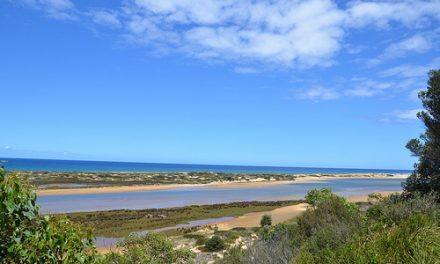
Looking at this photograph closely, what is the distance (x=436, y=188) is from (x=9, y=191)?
681 inches

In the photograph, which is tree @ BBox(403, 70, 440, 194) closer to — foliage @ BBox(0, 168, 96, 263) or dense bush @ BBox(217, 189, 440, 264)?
dense bush @ BBox(217, 189, 440, 264)

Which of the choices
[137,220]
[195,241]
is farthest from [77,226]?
[137,220]

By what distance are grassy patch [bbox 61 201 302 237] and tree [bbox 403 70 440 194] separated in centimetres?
1849

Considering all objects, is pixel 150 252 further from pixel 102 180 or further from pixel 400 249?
pixel 102 180

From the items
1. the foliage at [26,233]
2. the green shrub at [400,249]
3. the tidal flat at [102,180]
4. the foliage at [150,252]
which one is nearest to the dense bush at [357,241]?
the green shrub at [400,249]

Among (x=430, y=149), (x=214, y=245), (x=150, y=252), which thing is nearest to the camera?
(x=150, y=252)

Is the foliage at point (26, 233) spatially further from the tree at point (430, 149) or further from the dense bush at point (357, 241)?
the tree at point (430, 149)

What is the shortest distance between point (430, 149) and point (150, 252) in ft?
42.2

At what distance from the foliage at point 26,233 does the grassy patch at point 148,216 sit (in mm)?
24904

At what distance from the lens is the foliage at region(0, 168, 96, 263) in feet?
12.3

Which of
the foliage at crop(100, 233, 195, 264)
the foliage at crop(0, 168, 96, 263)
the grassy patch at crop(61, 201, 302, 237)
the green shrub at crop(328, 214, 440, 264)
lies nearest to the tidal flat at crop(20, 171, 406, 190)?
the grassy patch at crop(61, 201, 302, 237)

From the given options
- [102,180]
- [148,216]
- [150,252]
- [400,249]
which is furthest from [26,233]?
[102,180]

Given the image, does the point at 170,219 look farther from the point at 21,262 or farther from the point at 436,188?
the point at 21,262

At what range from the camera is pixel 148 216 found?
3581cm
